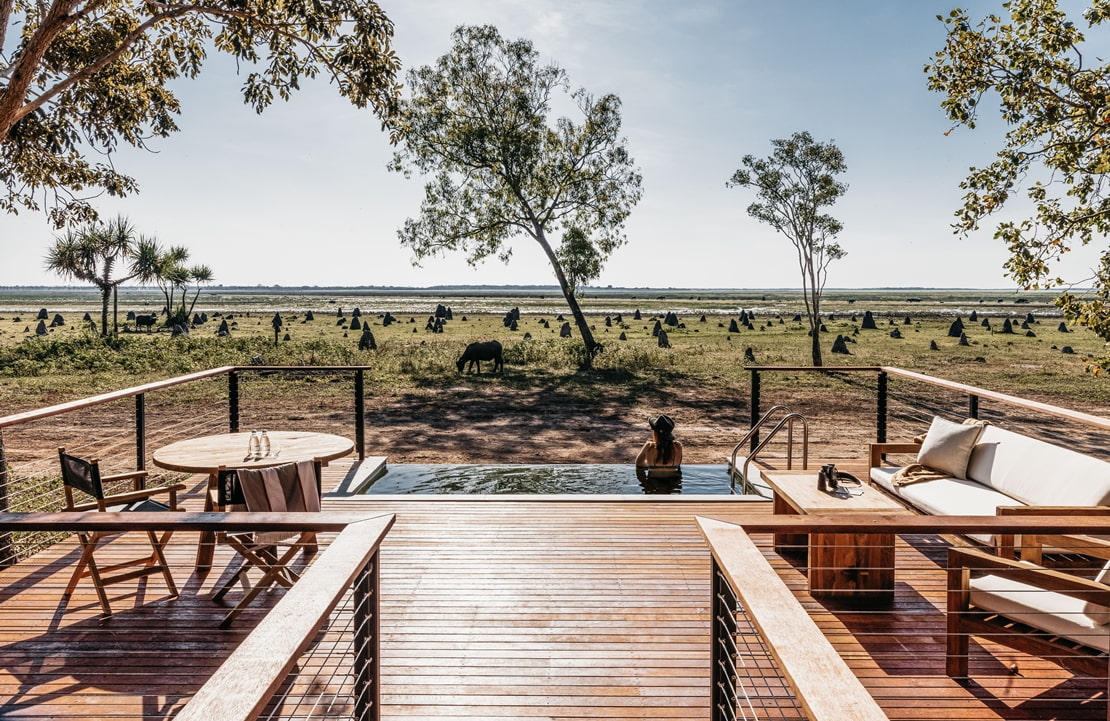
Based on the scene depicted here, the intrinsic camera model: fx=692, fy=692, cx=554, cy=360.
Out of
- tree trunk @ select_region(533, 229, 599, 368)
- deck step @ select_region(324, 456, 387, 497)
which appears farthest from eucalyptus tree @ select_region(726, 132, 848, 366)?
deck step @ select_region(324, 456, 387, 497)

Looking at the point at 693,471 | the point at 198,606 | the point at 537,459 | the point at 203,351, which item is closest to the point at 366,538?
the point at 198,606

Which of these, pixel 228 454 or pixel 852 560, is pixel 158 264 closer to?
pixel 228 454

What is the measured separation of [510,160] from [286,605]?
20476 millimetres

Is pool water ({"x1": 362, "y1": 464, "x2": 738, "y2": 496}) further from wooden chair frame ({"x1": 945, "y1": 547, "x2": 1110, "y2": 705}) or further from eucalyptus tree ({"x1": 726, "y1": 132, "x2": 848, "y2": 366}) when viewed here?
eucalyptus tree ({"x1": 726, "y1": 132, "x2": 848, "y2": 366})

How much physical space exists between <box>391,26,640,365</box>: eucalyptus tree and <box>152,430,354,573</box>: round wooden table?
51.0ft

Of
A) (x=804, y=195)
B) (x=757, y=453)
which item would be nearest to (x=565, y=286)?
(x=804, y=195)

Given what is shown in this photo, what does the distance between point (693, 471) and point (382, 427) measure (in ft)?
20.2

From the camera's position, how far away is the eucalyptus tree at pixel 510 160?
2080 cm

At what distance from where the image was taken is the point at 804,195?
2044cm

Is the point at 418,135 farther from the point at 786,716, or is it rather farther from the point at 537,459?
the point at 786,716

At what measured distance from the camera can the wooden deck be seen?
3.02 metres

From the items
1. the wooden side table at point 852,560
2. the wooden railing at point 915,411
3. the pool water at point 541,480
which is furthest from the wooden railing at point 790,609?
the wooden railing at point 915,411

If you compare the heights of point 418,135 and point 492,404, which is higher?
point 418,135

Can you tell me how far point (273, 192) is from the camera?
82.7 feet
